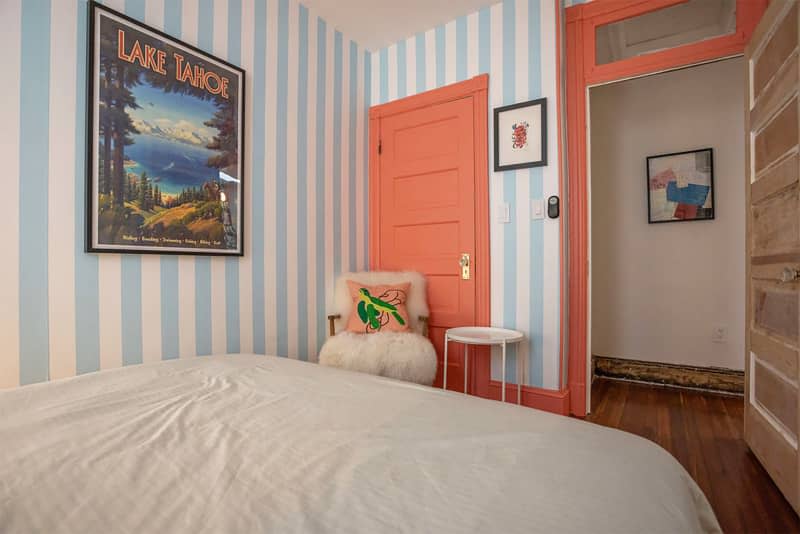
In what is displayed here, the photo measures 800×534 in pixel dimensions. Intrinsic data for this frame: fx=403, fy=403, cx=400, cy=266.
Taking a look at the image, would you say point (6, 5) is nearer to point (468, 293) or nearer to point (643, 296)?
point (468, 293)

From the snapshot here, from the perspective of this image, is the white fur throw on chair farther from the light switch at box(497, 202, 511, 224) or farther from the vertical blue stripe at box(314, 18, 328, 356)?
the light switch at box(497, 202, 511, 224)

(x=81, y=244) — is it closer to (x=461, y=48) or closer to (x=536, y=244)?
(x=536, y=244)

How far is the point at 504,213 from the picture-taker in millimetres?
2699

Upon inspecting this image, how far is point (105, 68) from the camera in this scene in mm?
1749

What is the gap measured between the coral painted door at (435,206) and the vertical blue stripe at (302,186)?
0.72m

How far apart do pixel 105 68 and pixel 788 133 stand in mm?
2813

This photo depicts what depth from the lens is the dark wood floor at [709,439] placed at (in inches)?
59.8

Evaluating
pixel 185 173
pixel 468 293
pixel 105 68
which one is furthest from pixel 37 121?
pixel 468 293

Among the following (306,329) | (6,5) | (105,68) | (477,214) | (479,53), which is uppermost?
(479,53)

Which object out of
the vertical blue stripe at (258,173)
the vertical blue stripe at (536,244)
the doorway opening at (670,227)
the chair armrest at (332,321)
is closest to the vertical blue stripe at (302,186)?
the chair armrest at (332,321)

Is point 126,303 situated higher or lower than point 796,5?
lower

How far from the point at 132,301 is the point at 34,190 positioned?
0.57 m

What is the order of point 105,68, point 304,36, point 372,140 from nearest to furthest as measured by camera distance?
1. point 105,68
2. point 304,36
3. point 372,140

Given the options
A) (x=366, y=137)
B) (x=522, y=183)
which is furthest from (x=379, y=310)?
(x=366, y=137)
